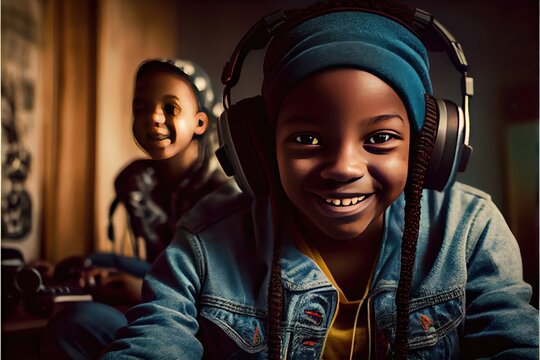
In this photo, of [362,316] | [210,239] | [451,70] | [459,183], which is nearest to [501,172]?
[459,183]

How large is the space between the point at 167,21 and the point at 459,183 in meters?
0.57

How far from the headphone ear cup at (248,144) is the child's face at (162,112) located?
0.11 metres

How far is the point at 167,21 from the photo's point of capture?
38.5 inches

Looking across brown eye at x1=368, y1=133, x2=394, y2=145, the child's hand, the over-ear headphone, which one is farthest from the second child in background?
brown eye at x1=368, y1=133, x2=394, y2=145

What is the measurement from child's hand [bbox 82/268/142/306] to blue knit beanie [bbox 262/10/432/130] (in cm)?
47

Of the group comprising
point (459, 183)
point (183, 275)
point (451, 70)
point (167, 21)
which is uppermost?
point (167, 21)

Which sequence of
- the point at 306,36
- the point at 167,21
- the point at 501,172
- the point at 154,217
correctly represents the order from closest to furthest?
the point at 306,36 < the point at 501,172 < the point at 167,21 < the point at 154,217

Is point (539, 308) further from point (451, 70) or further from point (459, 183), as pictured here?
point (451, 70)

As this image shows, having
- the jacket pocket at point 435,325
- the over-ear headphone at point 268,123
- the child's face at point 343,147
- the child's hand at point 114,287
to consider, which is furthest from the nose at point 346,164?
the child's hand at point 114,287

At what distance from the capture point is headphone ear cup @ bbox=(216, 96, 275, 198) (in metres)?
0.77

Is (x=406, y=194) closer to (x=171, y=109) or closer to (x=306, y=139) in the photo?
(x=306, y=139)

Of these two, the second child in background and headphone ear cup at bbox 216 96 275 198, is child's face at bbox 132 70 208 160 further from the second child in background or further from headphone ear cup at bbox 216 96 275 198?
headphone ear cup at bbox 216 96 275 198

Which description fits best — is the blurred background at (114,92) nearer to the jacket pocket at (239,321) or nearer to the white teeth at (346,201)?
the white teeth at (346,201)

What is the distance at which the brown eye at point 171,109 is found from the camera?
2.81 feet
